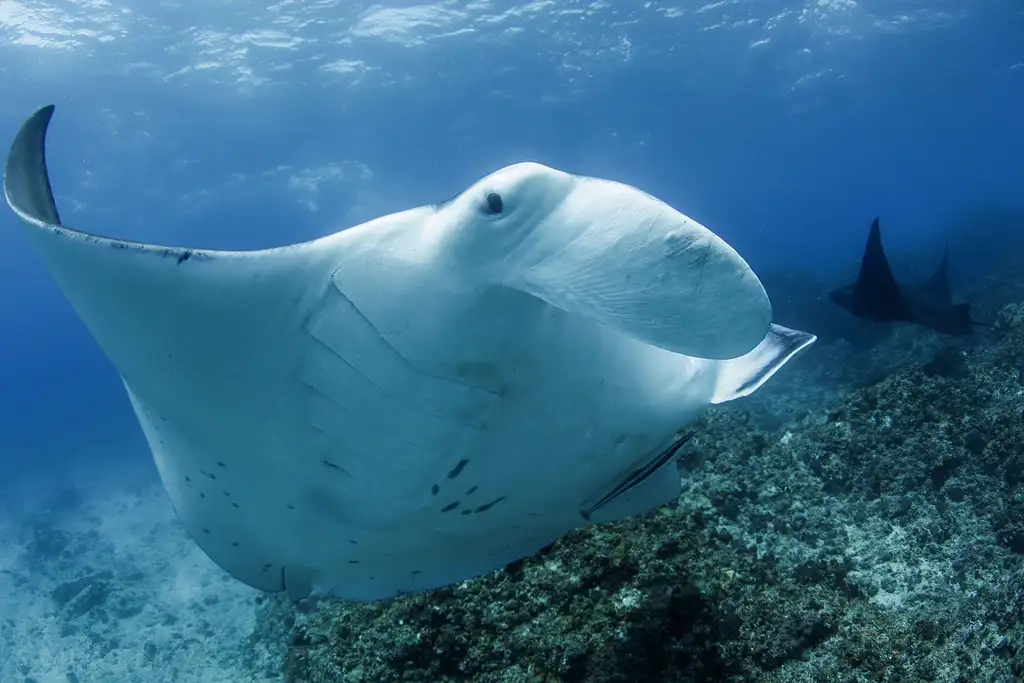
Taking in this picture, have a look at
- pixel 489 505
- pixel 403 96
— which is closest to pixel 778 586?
pixel 489 505

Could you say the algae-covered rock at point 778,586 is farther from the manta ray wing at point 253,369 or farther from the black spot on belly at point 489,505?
the manta ray wing at point 253,369

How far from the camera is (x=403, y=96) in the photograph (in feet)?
80.4

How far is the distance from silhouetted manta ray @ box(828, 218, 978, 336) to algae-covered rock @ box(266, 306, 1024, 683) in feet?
3.71

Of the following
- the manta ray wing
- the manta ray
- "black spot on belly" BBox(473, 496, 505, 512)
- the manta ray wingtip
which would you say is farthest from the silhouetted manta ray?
the manta ray wingtip

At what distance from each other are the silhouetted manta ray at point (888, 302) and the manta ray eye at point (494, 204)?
6012 mm

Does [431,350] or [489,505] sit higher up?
[431,350]

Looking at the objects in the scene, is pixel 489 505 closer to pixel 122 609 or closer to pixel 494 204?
pixel 494 204

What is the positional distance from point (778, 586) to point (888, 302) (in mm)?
4299

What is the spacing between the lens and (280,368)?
183 centimetres

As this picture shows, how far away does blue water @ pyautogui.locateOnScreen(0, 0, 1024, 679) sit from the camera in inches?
746

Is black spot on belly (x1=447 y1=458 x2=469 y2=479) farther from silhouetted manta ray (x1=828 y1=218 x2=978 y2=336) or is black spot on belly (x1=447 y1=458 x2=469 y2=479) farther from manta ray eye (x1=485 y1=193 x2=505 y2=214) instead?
silhouetted manta ray (x1=828 y1=218 x2=978 y2=336)

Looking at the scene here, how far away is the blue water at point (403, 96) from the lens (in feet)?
62.1

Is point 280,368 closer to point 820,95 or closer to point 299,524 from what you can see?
point 299,524

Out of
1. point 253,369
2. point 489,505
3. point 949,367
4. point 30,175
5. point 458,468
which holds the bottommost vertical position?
point 949,367
